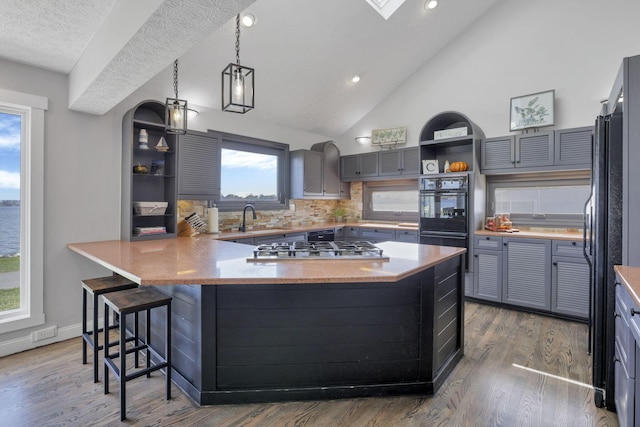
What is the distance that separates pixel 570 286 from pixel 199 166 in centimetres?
443

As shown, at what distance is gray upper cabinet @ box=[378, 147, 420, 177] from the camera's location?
16.5ft

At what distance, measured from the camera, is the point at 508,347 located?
2973mm

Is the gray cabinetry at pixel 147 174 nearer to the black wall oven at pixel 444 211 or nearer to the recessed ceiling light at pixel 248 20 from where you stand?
the recessed ceiling light at pixel 248 20

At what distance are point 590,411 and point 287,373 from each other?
75.6 inches

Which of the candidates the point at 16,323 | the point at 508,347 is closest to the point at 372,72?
the point at 508,347

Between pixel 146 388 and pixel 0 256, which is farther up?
pixel 0 256

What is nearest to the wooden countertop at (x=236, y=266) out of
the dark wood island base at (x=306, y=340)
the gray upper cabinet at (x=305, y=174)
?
the dark wood island base at (x=306, y=340)

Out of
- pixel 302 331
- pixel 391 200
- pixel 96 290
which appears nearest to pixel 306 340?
pixel 302 331

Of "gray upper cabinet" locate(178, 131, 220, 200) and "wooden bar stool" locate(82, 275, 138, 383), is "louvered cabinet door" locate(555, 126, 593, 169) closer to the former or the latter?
"gray upper cabinet" locate(178, 131, 220, 200)

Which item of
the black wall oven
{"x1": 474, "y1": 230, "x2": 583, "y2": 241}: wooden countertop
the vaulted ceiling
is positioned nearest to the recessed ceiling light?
the vaulted ceiling

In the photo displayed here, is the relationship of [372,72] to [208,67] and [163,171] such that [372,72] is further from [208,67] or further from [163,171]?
[163,171]

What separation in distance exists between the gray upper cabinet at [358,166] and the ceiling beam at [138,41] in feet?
12.3

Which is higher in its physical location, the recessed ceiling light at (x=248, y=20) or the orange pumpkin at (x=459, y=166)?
the recessed ceiling light at (x=248, y=20)

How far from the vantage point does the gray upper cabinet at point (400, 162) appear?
502cm
